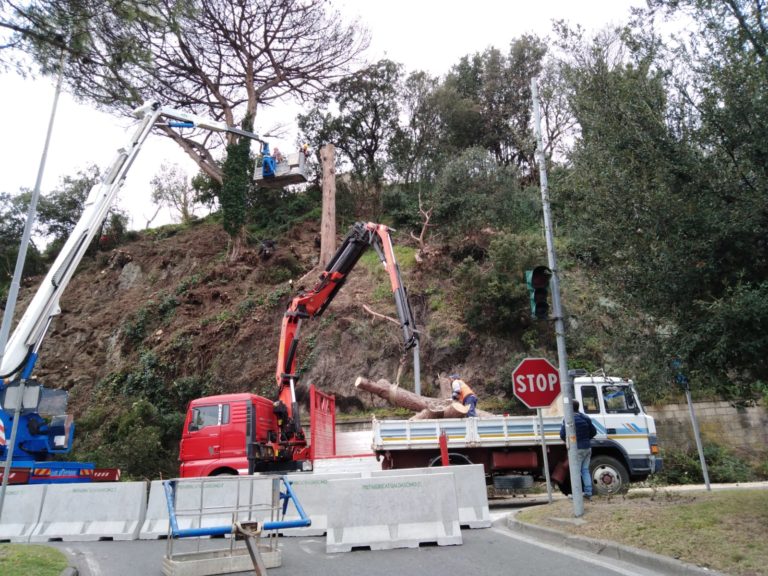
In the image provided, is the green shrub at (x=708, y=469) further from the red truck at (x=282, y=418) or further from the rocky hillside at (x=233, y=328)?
the red truck at (x=282, y=418)

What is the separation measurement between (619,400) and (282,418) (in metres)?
7.83

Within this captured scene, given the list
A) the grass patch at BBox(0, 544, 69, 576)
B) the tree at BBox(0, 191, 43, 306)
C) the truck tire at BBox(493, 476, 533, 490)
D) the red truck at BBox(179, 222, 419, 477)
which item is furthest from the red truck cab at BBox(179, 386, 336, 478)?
the tree at BBox(0, 191, 43, 306)

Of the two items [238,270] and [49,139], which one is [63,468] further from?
[238,270]

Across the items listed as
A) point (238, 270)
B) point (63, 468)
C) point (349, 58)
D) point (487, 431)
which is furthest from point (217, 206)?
point (487, 431)

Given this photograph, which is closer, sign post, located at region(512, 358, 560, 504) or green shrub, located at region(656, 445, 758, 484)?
sign post, located at region(512, 358, 560, 504)

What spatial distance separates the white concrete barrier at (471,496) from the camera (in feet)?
31.8

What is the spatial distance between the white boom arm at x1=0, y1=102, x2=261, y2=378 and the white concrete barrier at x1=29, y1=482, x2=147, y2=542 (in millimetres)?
3245

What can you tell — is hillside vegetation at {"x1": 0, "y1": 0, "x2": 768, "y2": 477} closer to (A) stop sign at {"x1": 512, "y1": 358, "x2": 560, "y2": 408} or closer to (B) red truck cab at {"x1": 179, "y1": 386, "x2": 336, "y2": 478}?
(A) stop sign at {"x1": 512, "y1": 358, "x2": 560, "y2": 408}

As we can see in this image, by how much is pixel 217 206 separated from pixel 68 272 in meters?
28.1

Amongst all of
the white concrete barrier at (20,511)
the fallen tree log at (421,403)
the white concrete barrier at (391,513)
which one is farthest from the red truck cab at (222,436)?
the white concrete barrier at (391,513)

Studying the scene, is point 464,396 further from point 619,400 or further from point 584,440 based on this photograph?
point 584,440

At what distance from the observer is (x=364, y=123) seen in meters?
34.8

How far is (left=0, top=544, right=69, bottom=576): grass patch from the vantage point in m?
6.71

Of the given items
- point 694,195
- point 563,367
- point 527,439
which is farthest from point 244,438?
point 694,195
